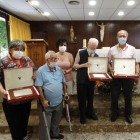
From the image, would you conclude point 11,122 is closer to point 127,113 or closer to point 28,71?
point 28,71

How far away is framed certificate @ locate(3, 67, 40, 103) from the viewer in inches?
44.1

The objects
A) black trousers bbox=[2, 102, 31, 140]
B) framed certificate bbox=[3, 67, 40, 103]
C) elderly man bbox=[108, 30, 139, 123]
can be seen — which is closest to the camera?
framed certificate bbox=[3, 67, 40, 103]

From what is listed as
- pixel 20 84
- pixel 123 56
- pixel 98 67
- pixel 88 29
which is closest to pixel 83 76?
pixel 98 67

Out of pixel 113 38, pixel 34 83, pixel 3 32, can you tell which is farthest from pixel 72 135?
pixel 113 38

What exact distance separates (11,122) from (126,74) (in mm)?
1505

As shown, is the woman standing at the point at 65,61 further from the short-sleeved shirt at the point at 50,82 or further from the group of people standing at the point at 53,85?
the short-sleeved shirt at the point at 50,82

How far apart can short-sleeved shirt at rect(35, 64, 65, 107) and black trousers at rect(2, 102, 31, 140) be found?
0.28 meters

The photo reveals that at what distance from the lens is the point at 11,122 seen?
54.7 inches

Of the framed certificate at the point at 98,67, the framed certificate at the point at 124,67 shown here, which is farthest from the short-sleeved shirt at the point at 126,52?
the framed certificate at the point at 98,67

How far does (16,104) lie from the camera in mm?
1326

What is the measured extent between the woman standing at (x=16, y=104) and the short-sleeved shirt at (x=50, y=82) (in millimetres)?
114

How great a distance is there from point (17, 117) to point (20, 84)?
1.48 feet

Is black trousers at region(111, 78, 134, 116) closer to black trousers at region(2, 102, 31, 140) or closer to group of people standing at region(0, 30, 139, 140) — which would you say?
group of people standing at region(0, 30, 139, 140)

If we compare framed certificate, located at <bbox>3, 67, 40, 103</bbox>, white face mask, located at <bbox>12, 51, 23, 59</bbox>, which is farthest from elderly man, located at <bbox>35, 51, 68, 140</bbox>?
white face mask, located at <bbox>12, 51, 23, 59</bbox>
